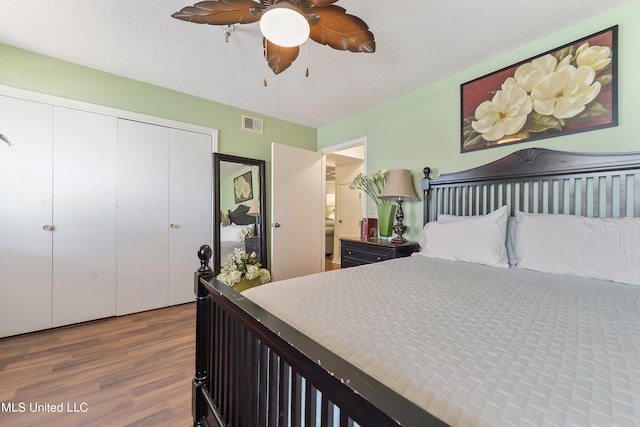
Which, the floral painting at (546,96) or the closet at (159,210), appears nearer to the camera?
the floral painting at (546,96)

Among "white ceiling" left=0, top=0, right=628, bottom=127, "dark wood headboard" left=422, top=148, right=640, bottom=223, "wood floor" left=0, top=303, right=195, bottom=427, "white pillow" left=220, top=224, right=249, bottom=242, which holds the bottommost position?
"wood floor" left=0, top=303, right=195, bottom=427

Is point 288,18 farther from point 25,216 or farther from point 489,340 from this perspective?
point 25,216

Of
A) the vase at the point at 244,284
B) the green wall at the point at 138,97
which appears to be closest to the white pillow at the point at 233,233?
the vase at the point at 244,284

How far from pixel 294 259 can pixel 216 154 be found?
5.56 ft

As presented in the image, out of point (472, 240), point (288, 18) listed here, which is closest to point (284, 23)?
point (288, 18)

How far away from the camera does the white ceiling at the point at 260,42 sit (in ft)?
5.41

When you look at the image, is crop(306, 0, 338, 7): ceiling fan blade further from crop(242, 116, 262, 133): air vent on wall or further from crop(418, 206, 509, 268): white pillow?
crop(242, 116, 262, 133): air vent on wall

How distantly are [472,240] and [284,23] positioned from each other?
1.78 metres

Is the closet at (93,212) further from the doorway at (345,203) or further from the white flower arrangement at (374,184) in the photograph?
the doorway at (345,203)

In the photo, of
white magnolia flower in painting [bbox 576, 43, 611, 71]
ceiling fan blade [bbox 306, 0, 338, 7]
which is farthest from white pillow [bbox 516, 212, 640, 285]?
ceiling fan blade [bbox 306, 0, 338, 7]

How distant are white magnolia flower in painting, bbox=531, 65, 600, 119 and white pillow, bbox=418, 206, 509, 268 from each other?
2.65 feet

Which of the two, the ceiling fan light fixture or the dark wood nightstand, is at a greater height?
the ceiling fan light fixture

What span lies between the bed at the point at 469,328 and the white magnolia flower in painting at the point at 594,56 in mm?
603

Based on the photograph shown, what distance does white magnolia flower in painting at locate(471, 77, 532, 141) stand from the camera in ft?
6.58
